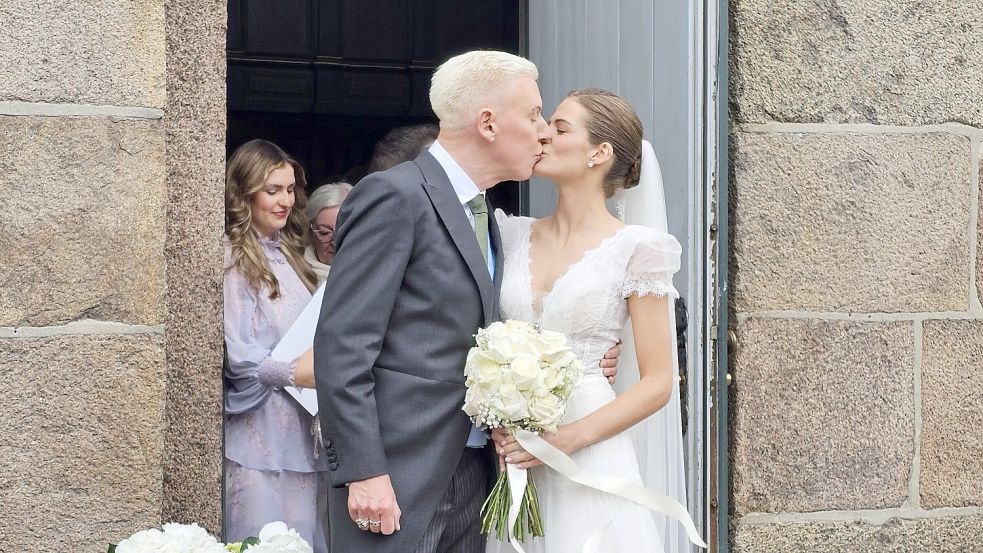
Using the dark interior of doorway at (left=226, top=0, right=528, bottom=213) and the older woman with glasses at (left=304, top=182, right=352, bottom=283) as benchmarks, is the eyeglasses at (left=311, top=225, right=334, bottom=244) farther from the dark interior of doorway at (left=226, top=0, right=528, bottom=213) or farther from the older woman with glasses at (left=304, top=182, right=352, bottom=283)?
the dark interior of doorway at (left=226, top=0, right=528, bottom=213)

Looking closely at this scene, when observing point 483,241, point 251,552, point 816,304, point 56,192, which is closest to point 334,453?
point 251,552

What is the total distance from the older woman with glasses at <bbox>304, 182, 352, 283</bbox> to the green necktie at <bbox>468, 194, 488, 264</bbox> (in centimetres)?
165

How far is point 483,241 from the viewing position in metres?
2.96

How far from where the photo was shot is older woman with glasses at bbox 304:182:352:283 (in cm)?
465

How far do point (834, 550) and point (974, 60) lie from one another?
166 centimetres

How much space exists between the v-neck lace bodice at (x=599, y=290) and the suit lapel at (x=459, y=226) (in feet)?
1.05

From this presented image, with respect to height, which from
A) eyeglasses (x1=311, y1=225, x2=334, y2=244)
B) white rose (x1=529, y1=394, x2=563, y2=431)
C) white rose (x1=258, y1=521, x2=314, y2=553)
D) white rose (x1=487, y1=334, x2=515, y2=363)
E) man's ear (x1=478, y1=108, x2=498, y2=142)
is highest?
man's ear (x1=478, y1=108, x2=498, y2=142)

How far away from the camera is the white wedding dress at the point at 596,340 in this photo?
123 inches

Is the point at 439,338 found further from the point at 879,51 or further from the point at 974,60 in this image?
the point at 974,60

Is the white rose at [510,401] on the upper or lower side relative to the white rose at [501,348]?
lower

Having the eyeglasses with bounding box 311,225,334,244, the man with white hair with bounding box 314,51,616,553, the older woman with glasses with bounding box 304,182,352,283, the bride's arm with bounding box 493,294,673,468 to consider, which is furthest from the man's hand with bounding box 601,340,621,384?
the eyeglasses with bounding box 311,225,334,244

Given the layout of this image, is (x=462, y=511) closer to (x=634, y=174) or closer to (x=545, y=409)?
(x=545, y=409)

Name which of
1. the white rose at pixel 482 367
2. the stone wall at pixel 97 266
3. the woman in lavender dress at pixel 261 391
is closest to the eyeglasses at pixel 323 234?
the woman in lavender dress at pixel 261 391

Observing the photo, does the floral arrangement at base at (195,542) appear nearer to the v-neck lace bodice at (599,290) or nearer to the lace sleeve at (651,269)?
the v-neck lace bodice at (599,290)
